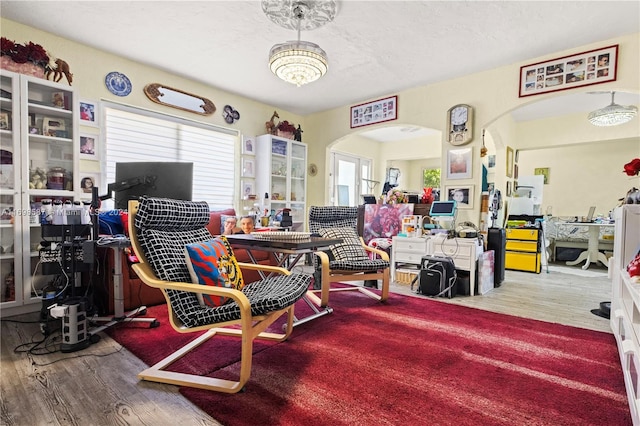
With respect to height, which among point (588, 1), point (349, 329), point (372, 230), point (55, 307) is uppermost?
point (588, 1)

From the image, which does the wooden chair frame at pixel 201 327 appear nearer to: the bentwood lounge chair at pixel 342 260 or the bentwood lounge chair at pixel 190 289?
the bentwood lounge chair at pixel 190 289

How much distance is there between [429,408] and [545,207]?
7.53 meters

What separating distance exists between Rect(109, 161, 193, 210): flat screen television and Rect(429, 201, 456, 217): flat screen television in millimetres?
2959

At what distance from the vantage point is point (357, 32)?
3.24m

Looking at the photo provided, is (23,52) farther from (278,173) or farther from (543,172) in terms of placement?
(543,172)

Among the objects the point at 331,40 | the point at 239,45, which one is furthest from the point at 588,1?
the point at 239,45

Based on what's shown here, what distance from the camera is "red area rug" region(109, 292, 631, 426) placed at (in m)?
1.50

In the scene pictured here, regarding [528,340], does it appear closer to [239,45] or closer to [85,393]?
[85,393]

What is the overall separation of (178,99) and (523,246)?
5853mm

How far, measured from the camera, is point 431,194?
480cm

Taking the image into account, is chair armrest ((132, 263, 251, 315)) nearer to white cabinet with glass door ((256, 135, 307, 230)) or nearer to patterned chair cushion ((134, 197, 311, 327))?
patterned chair cushion ((134, 197, 311, 327))

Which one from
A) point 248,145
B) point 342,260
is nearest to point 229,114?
point 248,145

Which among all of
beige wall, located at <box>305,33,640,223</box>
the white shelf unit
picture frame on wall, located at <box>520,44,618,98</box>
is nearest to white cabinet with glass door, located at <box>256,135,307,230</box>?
beige wall, located at <box>305,33,640,223</box>

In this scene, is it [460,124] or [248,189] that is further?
[248,189]
